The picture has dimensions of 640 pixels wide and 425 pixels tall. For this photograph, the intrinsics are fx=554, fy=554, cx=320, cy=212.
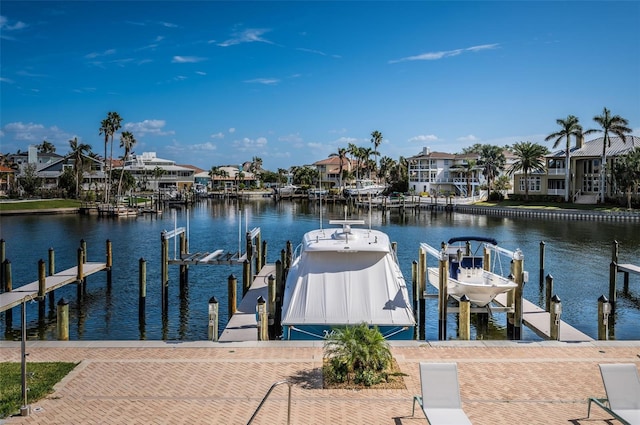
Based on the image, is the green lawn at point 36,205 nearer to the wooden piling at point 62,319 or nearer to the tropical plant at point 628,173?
the wooden piling at point 62,319

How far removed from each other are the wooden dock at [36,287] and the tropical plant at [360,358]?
14.0 metres

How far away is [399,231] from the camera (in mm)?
66000

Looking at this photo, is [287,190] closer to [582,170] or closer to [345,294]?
[582,170]

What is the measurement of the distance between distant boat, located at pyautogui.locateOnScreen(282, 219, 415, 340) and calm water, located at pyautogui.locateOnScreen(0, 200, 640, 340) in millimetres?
5557

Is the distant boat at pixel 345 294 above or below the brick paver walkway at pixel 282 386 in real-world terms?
above

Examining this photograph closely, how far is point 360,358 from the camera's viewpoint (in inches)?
524

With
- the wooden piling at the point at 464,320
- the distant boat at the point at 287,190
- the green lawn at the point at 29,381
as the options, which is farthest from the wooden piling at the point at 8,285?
the distant boat at the point at 287,190

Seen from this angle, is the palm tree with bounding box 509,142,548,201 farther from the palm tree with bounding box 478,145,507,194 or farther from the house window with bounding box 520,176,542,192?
the palm tree with bounding box 478,145,507,194

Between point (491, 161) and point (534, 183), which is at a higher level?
point (491, 161)

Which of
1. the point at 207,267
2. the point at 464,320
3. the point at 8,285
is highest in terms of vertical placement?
the point at 464,320

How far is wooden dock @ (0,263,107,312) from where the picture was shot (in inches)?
915

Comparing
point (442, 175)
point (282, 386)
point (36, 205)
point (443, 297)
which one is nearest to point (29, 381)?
point (282, 386)

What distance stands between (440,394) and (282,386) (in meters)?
3.81

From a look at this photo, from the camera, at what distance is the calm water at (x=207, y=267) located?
2414 centimetres
